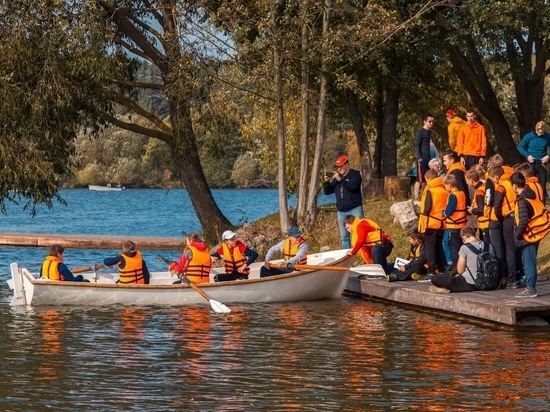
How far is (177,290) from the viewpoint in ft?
70.5

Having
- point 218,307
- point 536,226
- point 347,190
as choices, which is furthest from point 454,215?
point 218,307

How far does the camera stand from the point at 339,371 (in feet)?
50.0

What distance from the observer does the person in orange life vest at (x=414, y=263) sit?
22.0m

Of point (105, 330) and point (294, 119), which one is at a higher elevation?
point (294, 119)

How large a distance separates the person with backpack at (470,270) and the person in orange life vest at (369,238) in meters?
2.36

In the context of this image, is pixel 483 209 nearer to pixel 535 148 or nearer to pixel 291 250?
pixel 291 250

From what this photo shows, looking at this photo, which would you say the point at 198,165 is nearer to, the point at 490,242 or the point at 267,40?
the point at 267,40

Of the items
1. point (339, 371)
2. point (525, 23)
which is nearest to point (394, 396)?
point (339, 371)

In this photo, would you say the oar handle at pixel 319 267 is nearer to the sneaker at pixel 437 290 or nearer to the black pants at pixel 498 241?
the sneaker at pixel 437 290

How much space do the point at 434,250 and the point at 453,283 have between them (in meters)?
1.51

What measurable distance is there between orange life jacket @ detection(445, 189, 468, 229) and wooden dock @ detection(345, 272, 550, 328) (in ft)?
3.91

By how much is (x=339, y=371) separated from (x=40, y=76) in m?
15.6

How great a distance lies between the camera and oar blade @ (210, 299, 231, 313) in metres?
20.7

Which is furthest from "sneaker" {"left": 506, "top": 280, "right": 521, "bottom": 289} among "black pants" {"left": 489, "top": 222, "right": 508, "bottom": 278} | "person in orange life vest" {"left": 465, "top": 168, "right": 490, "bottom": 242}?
"person in orange life vest" {"left": 465, "top": 168, "right": 490, "bottom": 242}
